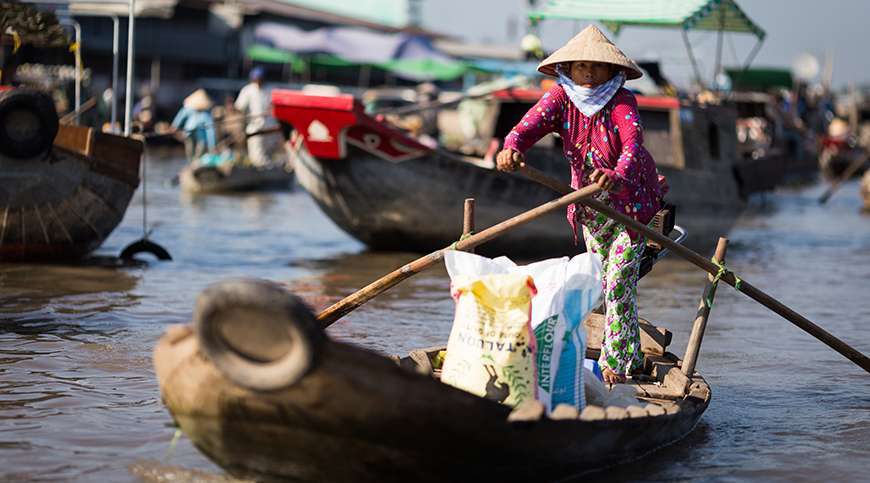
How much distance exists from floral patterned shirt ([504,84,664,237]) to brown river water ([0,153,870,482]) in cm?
96

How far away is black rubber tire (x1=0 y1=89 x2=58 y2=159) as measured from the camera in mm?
7867

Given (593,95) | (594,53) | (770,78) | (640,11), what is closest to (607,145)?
(593,95)

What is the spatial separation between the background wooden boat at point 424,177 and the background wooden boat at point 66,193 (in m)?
1.26

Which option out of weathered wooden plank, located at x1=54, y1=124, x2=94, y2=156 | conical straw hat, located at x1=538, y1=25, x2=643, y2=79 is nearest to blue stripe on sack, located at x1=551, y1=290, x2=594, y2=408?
conical straw hat, located at x1=538, y1=25, x2=643, y2=79

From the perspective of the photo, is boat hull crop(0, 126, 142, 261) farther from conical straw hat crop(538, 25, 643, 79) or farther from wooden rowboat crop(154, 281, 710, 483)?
wooden rowboat crop(154, 281, 710, 483)

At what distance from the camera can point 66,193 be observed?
8.34 meters

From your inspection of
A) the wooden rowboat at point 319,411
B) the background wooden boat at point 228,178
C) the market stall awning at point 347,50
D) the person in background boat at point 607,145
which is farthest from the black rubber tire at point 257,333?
the market stall awning at point 347,50

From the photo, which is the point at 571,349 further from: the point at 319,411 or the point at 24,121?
the point at 24,121

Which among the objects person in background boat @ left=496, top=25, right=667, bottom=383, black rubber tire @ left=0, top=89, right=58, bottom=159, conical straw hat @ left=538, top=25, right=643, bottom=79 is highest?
conical straw hat @ left=538, top=25, right=643, bottom=79

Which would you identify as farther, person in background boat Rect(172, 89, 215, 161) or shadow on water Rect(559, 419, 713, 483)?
person in background boat Rect(172, 89, 215, 161)

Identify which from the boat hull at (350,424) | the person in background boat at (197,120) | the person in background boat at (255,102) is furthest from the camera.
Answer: the person in background boat at (255,102)

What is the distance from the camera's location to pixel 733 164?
11.7 metres

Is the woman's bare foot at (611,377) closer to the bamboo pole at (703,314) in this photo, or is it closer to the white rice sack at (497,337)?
the bamboo pole at (703,314)

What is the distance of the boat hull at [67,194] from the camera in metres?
8.10
